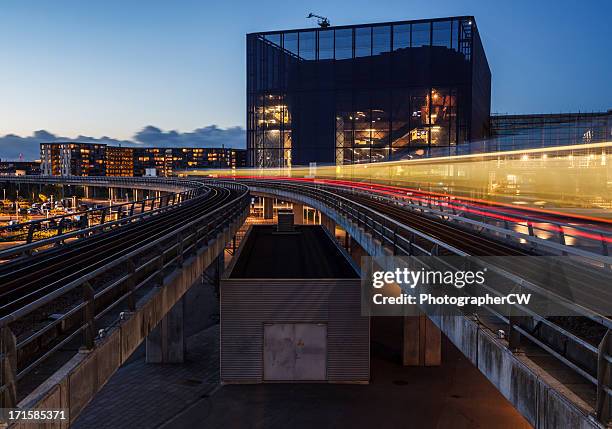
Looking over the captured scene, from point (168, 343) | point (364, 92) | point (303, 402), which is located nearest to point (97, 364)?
point (303, 402)

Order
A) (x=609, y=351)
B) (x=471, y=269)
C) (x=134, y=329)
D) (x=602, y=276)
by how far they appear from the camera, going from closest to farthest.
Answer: (x=609, y=351)
(x=134, y=329)
(x=471, y=269)
(x=602, y=276)

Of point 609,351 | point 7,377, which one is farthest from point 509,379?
point 7,377

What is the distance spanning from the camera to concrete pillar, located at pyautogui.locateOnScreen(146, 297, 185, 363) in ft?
69.6

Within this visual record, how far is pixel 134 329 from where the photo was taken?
27.1 ft

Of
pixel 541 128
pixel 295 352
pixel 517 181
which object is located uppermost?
pixel 541 128

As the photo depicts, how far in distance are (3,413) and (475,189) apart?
4435cm

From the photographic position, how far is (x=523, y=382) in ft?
19.0

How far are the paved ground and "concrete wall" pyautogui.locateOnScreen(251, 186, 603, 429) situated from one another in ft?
28.0

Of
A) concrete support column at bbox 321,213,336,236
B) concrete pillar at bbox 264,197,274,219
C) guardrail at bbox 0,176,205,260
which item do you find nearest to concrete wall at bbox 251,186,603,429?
guardrail at bbox 0,176,205,260

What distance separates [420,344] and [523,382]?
50.8ft

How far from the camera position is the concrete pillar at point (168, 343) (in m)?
21.2

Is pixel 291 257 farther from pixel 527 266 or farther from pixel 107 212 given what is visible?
pixel 107 212

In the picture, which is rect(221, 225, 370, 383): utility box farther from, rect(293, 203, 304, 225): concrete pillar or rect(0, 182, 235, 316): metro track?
rect(293, 203, 304, 225): concrete pillar

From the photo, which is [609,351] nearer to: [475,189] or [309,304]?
[309,304]
